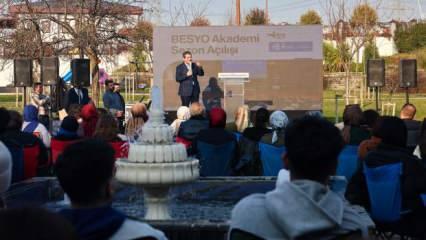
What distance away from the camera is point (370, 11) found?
46688 millimetres

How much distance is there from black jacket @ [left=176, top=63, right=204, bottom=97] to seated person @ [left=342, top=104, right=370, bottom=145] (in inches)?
389

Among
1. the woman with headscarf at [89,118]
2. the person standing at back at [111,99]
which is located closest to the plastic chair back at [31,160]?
the woman with headscarf at [89,118]

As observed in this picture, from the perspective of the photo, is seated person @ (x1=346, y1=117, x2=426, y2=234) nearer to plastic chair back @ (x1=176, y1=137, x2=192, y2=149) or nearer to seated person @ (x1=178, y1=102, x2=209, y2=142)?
plastic chair back @ (x1=176, y1=137, x2=192, y2=149)

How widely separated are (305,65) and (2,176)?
16.0 metres

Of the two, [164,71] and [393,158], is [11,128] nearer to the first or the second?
[393,158]

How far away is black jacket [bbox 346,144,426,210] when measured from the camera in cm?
635

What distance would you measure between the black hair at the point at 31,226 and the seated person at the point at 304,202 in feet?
3.53

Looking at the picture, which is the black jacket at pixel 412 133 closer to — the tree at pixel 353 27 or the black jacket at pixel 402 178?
the black jacket at pixel 402 178

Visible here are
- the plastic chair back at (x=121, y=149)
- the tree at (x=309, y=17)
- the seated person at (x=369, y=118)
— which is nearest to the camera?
the plastic chair back at (x=121, y=149)

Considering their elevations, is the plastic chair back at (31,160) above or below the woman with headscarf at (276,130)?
below

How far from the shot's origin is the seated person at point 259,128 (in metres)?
9.21

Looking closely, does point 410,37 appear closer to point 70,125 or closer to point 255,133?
point 255,133

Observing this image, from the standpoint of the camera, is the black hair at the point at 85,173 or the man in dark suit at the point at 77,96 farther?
the man in dark suit at the point at 77,96

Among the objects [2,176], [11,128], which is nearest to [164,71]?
[11,128]
